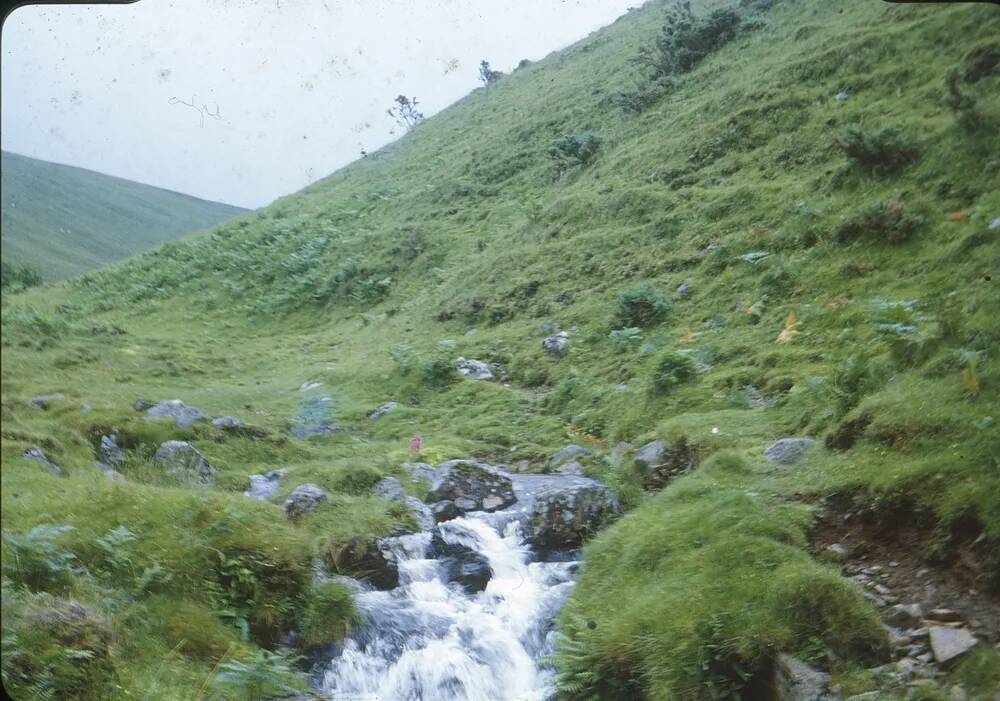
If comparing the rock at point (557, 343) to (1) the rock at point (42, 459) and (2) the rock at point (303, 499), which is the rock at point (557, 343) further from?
(1) the rock at point (42, 459)

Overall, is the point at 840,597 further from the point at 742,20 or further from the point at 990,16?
the point at 742,20

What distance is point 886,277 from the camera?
28.4 ft

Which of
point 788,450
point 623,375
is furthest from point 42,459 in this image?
point 623,375

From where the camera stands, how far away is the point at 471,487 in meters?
8.12

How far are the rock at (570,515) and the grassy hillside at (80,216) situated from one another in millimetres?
4899

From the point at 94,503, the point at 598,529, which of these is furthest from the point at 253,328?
the point at 598,529

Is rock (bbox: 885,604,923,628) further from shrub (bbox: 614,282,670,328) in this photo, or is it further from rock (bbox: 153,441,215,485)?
shrub (bbox: 614,282,670,328)

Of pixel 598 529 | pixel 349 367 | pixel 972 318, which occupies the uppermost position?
pixel 349 367

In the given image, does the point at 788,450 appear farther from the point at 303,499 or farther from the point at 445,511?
the point at 303,499

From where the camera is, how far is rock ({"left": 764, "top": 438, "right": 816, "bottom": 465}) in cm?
675

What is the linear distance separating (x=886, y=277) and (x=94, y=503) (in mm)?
8425

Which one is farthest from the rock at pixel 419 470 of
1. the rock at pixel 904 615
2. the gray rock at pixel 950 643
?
the gray rock at pixel 950 643

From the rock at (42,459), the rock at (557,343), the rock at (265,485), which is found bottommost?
the rock at (557,343)

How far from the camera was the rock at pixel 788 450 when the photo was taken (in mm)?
6750
